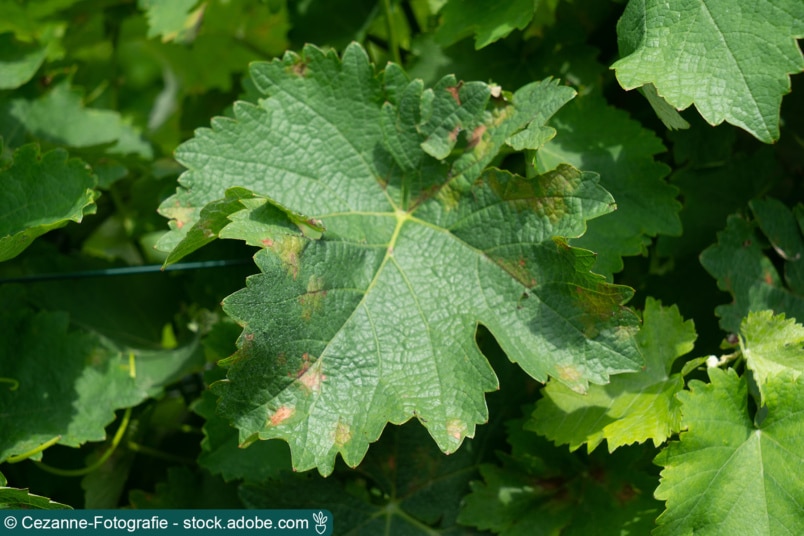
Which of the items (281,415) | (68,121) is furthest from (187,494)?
(68,121)

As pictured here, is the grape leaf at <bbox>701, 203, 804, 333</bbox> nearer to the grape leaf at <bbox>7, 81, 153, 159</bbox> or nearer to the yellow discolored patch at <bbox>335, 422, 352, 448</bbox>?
the yellow discolored patch at <bbox>335, 422, 352, 448</bbox>

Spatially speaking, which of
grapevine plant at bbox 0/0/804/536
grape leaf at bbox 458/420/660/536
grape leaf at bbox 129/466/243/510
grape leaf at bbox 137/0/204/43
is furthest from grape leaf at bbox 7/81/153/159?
grape leaf at bbox 458/420/660/536

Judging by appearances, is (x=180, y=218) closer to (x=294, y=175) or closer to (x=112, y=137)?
(x=294, y=175)

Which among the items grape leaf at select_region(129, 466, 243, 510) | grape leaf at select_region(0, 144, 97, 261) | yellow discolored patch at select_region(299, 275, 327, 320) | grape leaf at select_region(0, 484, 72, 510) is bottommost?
grape leaf at select_region(129, 466, 243, 510)

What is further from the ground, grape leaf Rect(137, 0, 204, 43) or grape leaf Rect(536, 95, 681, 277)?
grape leaf Rect(137, 0, 204, 43)

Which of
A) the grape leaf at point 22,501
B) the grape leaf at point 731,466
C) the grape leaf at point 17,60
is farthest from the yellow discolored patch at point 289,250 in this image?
the grape leaf at point 17,60

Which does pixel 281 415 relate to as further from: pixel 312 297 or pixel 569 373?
pixel 569 373

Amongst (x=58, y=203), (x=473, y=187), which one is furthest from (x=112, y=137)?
(x=473, y=187)
